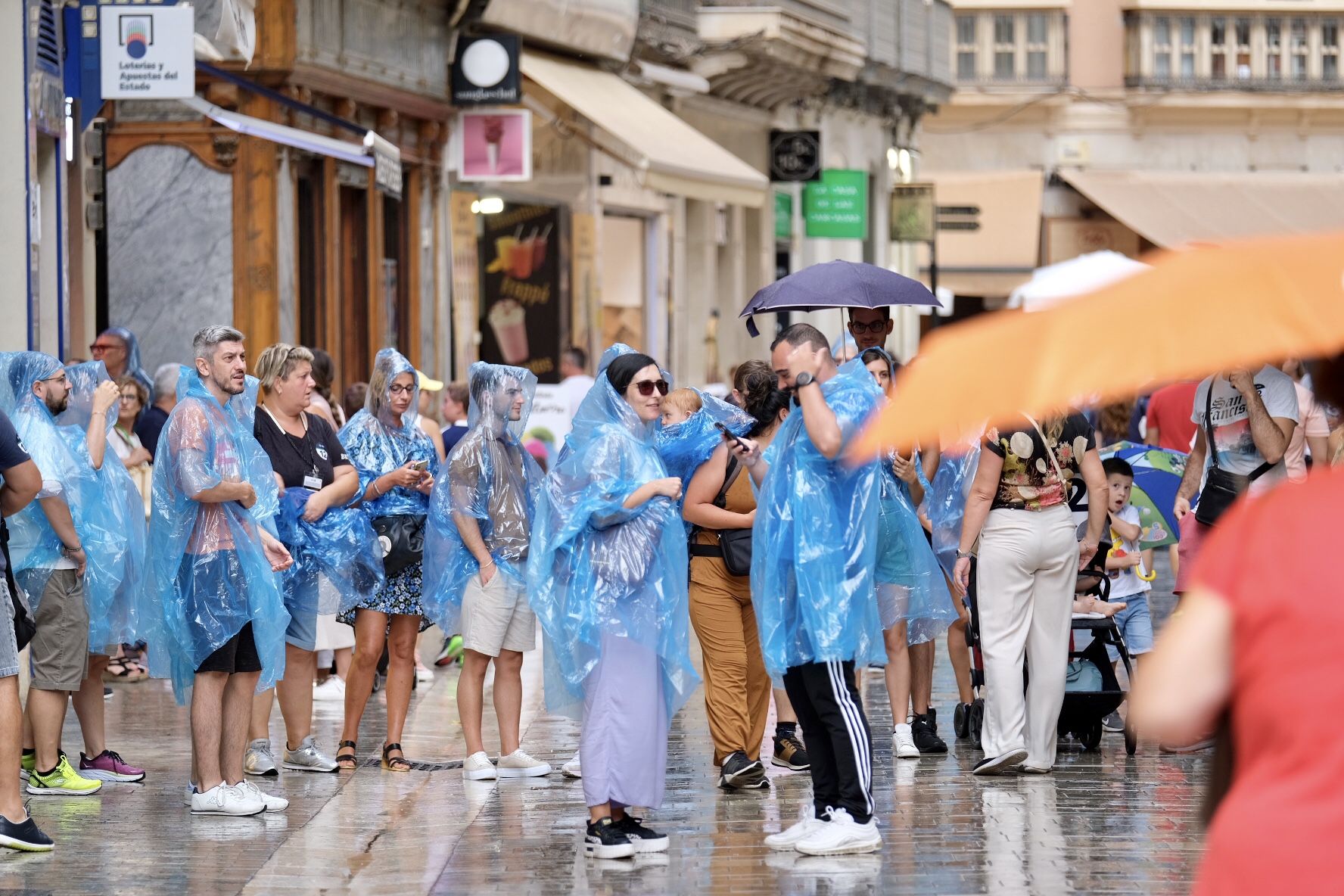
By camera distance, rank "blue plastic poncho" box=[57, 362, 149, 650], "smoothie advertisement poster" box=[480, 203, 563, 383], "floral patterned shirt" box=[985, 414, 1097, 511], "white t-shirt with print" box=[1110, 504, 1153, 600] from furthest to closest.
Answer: "smoothie advertisement poster" box=[480, 203, 563, 383] < "white t-shirt with print" box=[1110, 504, 1153, 600] < "blue plastic poncho" box=[57, 362, 149, 650] < "floral patterned shirt" box=[985, 414, 1097, 511]

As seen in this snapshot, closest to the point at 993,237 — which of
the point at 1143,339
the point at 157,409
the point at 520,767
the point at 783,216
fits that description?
the point at 783,216

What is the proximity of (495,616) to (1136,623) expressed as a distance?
313 cm

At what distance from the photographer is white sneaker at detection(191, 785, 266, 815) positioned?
8016 mm

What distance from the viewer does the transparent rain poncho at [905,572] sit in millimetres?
8828

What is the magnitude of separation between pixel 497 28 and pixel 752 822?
13.9 meters

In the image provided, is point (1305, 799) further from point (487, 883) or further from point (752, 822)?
point (752, 822)

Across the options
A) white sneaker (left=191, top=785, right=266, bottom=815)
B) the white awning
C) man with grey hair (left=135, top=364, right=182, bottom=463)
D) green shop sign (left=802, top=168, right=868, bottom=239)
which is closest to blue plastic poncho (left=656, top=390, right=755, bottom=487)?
white sneaker (left=191, top=785, right=266, bottom=815)

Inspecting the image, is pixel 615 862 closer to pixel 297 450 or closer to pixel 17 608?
pixel 17 608

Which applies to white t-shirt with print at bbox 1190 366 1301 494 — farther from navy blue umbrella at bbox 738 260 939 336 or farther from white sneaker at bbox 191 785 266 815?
white sneaker at bbox 191 785 266 815

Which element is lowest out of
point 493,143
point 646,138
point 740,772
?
point 740,772

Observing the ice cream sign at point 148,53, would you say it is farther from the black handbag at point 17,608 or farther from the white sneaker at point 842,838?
the white sneaker at point 842,838

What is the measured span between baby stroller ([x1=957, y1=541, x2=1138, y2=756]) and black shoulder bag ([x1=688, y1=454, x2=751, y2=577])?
1.11 meters

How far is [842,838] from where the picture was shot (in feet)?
23.5

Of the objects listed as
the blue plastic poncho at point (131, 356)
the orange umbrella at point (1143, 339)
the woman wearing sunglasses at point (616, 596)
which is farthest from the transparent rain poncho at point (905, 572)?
the orange umbrella at point (1143, 339)
